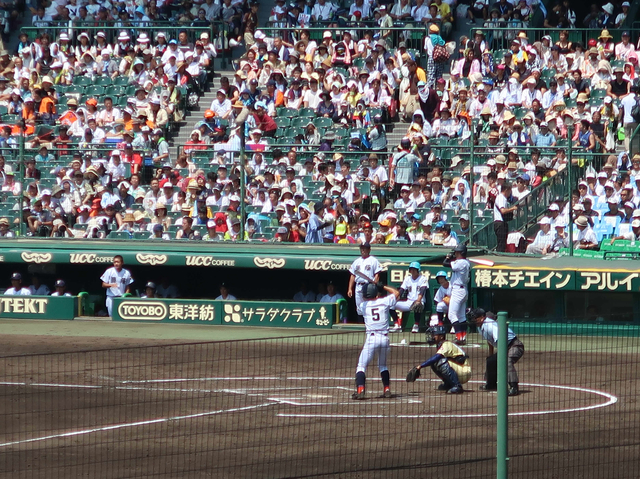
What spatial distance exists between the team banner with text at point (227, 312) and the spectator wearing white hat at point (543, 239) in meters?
3.50

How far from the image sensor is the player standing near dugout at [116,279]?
65.8ft

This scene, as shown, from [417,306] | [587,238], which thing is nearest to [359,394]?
[417,306]

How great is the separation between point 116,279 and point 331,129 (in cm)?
568

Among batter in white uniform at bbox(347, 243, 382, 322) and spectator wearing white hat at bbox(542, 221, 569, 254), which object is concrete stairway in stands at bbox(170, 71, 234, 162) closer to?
batter in white uniform at bbox(347, 243, 382, 322)

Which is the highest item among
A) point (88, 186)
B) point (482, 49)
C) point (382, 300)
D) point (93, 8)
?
point (93, 8)

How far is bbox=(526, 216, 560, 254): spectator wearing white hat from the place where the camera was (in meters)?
19.4

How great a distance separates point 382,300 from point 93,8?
1877 centimetres

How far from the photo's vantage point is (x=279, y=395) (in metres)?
13.2

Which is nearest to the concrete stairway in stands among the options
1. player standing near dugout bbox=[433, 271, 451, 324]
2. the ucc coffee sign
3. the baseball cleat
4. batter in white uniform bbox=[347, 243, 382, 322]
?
the ucc coffee sign

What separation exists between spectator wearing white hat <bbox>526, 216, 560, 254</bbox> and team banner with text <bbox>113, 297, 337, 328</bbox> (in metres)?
3.50

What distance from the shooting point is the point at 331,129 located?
2334 cm

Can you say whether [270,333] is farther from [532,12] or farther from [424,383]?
[532,12]

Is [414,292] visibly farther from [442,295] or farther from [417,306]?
[442,295]

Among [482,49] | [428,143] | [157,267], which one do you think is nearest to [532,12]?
[482,49]
